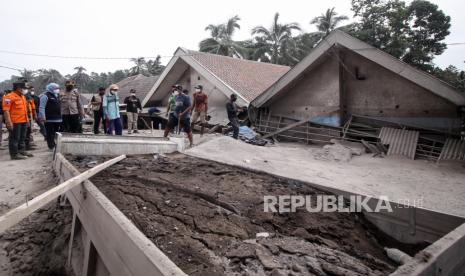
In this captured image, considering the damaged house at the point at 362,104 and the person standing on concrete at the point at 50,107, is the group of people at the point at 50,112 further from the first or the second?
the damaged house at the point at 362,104

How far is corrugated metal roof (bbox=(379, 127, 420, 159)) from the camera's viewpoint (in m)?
8.50

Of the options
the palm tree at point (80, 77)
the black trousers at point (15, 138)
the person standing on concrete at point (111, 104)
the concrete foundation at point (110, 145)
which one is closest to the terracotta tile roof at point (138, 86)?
the person standing on concrete at point (111, 104)

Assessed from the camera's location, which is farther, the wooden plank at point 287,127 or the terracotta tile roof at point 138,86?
the terracotta tile roof at point 138,86

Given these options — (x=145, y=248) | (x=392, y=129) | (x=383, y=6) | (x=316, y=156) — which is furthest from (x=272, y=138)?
(x=383, y=6)

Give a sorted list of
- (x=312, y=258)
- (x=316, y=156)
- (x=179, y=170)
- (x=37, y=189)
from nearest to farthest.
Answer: (x=312, y=258) → (x=37, y=189) → (x=179, y=170) → (x=316, y=156)

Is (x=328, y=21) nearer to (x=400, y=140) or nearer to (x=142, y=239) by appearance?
(x=400, y=140)

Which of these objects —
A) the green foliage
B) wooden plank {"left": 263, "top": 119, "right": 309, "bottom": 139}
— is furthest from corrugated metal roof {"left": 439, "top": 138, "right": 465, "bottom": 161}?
the green foliage

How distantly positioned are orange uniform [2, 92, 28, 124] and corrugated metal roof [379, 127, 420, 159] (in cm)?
986

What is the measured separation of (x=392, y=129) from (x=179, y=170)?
7512 millimetres

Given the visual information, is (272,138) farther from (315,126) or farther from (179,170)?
(179,170)

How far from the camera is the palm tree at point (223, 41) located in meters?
28.5

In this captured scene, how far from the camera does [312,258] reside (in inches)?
93.3

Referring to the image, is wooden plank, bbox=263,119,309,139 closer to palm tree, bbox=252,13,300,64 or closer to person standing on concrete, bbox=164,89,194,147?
person standing on concrete, bbox=164,89,194,147

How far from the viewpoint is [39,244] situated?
357cm
